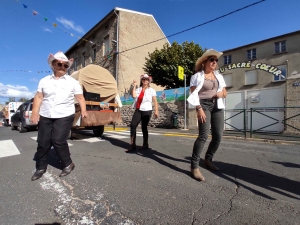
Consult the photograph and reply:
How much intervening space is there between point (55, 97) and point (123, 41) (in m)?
17.2

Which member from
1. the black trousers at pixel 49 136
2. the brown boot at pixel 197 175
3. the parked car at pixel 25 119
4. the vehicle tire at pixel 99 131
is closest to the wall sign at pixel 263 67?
the vehicle tire at pixel 99 131

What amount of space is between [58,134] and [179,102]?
411 inches

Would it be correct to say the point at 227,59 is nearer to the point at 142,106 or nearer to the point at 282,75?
the point at 282,75

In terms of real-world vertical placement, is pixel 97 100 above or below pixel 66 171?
above

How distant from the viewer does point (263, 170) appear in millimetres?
3238

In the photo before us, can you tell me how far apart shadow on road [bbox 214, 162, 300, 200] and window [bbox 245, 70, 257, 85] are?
1105cm

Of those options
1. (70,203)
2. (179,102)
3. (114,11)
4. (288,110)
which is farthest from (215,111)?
(114,11)

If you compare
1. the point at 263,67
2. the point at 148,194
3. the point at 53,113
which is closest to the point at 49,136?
the point at 53,113

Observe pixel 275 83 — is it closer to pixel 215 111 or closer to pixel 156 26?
pixel 215 111

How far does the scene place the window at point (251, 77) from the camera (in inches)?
498

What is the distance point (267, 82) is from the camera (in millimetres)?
11914

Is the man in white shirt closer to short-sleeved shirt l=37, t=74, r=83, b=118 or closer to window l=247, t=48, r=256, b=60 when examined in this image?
short-sleeved shirt l=37, t=74, r=83, b=118

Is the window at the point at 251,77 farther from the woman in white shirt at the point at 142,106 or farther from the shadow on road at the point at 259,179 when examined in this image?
the shadow on road at the point at 259,179

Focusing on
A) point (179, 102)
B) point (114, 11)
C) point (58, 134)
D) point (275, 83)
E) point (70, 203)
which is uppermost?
point (114, 11)
